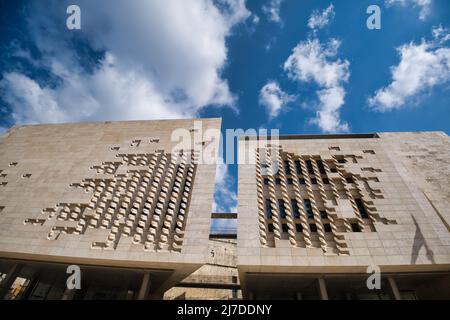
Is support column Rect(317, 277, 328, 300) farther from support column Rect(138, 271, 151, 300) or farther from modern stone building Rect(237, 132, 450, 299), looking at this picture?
support column Rect(138, 271, 151, 300)

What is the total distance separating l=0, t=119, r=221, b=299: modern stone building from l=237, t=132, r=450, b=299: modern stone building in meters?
4.00

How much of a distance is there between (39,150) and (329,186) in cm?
2824

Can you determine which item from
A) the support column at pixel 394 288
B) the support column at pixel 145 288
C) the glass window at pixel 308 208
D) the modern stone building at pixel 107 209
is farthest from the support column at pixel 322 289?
the support column at pixel 145 288

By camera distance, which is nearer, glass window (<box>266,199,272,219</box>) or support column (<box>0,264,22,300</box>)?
support column (<box>0,264,22,300</box>)

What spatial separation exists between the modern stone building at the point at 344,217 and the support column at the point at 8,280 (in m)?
16.1

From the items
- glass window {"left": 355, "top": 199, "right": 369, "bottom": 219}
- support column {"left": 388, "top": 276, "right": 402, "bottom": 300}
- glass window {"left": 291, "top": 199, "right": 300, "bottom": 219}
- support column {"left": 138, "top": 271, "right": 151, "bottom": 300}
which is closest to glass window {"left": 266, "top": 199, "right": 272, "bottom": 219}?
glass window {"left": 291, "top": 199, "right": 300, "bottom": 219}

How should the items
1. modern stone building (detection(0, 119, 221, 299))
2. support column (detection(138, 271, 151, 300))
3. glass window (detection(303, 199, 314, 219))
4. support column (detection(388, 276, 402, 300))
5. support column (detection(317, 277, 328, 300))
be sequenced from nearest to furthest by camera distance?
support column (detection(388, 276, 402, 300))
support column (detection(317, 277, 328, 300))
support column (detection(138, 271, 151, 300))
modern stone building (detection(0, 119, 221, 299))
glass window (detection(303, 199, 314, 219))

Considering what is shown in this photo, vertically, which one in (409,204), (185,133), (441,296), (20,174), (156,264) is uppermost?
(185,133)

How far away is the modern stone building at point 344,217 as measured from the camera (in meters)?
13.6

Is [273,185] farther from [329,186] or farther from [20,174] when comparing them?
[20,174]

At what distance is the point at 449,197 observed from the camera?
16.9 metres

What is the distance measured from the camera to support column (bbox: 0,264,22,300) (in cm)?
1491

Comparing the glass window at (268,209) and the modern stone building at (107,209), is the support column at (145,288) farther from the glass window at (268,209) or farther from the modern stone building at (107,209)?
the glass window at (268,209)

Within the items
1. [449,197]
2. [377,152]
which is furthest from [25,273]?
[449,197]
